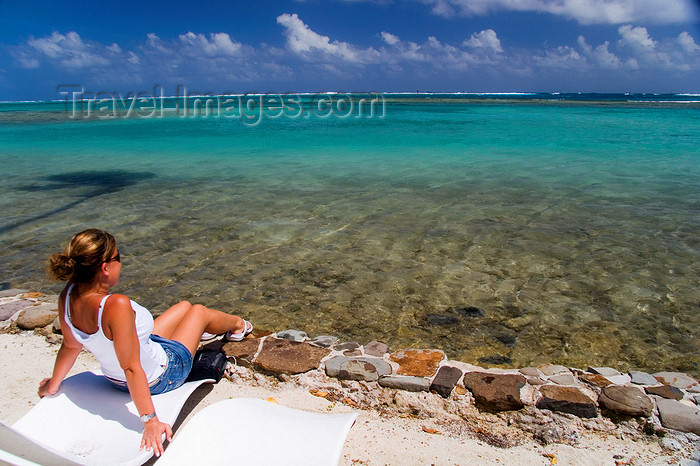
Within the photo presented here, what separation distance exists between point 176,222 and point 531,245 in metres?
5.99

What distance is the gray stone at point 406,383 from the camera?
365 centimetres

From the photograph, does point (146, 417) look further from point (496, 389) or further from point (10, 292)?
point (10, 292)

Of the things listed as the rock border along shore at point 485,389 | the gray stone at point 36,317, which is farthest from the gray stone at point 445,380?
the gray stone at point 36,317

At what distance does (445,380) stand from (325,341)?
4.03 ft

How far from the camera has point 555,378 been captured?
3.72m

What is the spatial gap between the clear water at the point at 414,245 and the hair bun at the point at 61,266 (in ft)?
8.41

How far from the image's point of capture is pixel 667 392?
11.6ft

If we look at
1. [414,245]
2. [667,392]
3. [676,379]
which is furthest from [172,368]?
[414,245]

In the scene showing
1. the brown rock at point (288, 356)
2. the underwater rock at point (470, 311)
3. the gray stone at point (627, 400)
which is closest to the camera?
the gray stone at point (627, 400)

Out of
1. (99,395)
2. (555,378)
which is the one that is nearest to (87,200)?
(99,395)

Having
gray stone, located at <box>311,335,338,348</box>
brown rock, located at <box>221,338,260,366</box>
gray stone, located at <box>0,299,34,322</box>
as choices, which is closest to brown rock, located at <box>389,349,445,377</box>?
gray stone, located at <box>311,335,338,348</box>

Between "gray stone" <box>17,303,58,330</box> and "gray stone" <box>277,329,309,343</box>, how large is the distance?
234 centimetres

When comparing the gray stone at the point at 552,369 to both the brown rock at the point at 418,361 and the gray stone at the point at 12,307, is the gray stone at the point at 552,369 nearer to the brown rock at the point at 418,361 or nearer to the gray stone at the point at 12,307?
the brown rock at the point at 418,361

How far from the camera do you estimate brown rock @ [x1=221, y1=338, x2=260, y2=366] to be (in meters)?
4.10
